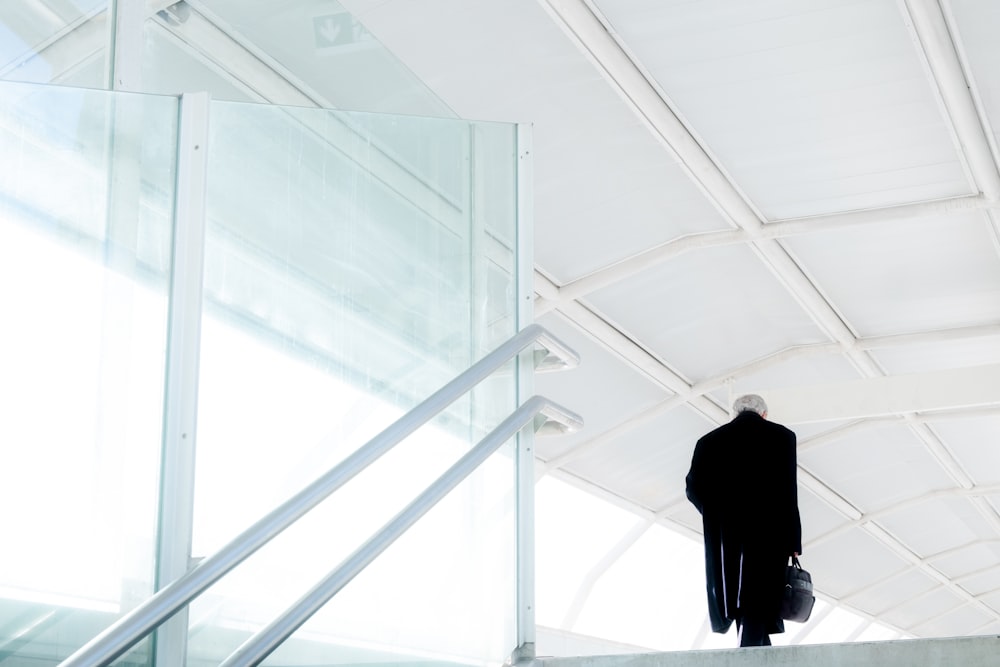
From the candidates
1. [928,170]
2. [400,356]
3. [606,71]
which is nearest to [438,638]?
[400,356]

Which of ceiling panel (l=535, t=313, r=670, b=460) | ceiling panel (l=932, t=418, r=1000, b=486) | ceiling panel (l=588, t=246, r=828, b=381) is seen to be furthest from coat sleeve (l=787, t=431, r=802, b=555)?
ceiling panel (l=932, t=418, r=1000, b=486)

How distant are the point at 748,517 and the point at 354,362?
3.11m

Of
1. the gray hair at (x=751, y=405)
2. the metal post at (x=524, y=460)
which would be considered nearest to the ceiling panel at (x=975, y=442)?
the gray hair at (x=751, y=405)

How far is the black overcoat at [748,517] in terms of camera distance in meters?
5.73

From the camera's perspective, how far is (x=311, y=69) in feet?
18.1

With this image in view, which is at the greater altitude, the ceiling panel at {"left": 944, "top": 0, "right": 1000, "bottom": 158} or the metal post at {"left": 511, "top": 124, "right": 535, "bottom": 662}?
the ceiling panel at {"left": 944, "top": 0, "right": 1000, "bottom": 158}

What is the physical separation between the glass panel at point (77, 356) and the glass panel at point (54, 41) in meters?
1.00

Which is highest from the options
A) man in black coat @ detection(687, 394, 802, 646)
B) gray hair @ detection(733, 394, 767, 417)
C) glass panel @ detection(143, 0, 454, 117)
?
glass panel @ detection(143, 0, 454, 117)

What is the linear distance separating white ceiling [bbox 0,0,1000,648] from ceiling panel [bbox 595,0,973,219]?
22mm

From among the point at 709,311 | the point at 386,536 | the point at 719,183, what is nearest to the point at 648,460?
the point at 709,311

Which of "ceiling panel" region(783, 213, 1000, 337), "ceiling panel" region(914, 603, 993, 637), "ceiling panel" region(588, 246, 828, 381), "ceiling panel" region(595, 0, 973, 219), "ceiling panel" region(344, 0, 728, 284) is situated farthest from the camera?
"ceiling panel" region(914, 603, 993, 637)

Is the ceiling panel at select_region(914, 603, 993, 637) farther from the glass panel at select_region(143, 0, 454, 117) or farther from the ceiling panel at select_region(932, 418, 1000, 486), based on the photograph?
the glass panel at select_region(143, 0, 454, 117)

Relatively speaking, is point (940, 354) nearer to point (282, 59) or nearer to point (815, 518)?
point (815, 518)

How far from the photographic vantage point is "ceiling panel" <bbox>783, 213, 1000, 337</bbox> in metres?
12.9
